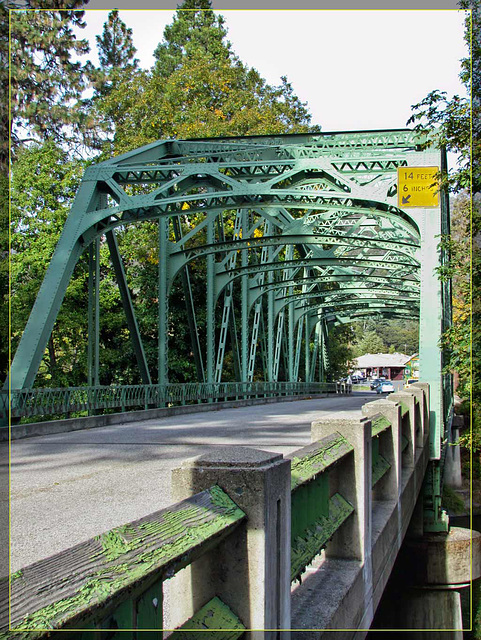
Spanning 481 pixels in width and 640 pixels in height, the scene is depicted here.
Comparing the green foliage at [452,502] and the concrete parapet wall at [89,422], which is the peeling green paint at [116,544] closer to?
the concrete parapet wall at [89,422]

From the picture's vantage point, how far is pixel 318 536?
12.2 feet

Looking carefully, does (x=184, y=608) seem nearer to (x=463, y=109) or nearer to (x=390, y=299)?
(x=463, y=109)

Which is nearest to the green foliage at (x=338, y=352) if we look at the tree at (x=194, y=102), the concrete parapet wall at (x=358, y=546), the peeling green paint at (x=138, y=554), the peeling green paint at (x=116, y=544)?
the tree at (x=194, y=102)

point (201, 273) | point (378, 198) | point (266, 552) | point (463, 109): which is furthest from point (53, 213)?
point (266, 552)

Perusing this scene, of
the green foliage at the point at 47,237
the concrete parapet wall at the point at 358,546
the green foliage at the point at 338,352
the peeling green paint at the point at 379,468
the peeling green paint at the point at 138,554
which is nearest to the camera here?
the peeling green paint at the point at 138,554

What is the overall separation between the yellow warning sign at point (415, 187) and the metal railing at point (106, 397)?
801 centimetres

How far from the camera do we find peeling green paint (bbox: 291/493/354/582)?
10.7 ft

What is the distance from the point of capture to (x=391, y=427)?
23.9 feet

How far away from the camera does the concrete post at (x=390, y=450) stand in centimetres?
719

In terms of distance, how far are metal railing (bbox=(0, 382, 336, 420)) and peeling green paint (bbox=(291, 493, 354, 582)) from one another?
3.19 meters

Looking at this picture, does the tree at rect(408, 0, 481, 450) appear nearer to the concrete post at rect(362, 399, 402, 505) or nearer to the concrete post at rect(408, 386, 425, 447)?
the concrete post at rect(408, 386, 425, 447)

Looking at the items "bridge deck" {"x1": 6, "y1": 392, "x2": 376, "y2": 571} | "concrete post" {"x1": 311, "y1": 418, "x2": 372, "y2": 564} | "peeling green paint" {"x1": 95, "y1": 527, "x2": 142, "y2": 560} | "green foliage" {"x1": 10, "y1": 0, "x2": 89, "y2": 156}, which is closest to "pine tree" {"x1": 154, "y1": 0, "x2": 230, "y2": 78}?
"green foliage" {"x1": 10, "y1": 0, "x2": 89, "y2": 156}

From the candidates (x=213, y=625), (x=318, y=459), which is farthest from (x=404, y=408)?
(x=213, y=625)

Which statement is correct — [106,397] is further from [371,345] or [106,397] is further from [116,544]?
[371,345]
